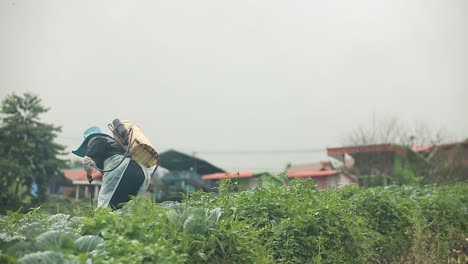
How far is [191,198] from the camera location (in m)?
3.61

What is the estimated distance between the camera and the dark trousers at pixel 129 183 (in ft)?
17.4

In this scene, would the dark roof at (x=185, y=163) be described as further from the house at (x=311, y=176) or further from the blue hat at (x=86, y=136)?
the blue hat at (x=86, y=136)

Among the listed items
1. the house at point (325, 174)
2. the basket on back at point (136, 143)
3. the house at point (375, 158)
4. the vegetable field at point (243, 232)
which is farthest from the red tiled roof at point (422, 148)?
the basket on back at point (136, 143)

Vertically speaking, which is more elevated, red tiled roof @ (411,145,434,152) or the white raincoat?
red tiled roof @ (411,145,434,152)

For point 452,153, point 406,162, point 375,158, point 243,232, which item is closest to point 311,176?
point 243,232

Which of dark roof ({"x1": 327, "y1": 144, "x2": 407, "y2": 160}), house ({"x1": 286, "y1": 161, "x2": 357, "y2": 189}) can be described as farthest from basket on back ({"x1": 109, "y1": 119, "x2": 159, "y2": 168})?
dark roof ({"x1": 327, "y1": 144, "x2": 407, "y2": 160})

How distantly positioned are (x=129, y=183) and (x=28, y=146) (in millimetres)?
17303

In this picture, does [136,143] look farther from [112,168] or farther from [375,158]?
[375,158]

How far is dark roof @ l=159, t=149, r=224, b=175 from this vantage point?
25.5 m

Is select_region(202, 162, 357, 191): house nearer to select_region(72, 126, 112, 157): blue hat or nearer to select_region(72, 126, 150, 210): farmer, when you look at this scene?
select_region(72, 126, 150, 210): farmer

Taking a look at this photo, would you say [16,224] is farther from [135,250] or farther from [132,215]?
[135,250]

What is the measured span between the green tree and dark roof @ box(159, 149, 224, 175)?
200 inches

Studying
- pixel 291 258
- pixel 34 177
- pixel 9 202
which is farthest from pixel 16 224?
pixel 34 177

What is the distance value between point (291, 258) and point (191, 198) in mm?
782
